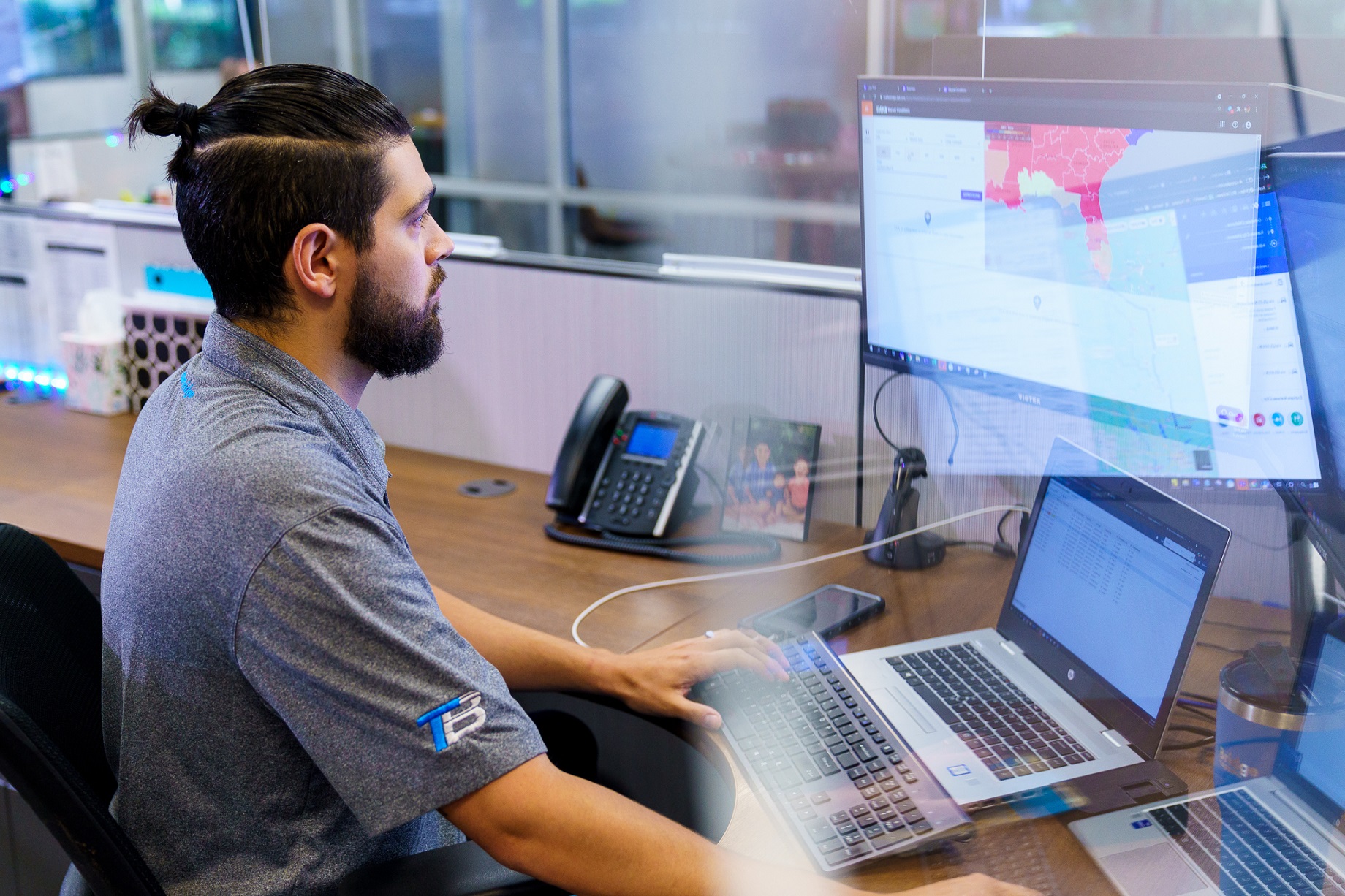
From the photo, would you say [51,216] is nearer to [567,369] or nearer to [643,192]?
[567,369]

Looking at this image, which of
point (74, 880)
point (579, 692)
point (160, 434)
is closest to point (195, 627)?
point (160, 434)

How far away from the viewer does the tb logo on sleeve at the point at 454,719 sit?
0.80 m

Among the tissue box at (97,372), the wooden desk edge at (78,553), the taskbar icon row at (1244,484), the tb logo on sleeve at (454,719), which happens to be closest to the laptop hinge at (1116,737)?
the taskbar icon row at (1244,484)

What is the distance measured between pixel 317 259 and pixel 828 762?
1.95 ft

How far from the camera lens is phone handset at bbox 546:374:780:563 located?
1.47 meters

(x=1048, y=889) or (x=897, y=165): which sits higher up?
(x=897, y=165)

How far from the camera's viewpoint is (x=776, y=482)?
59.6 inches

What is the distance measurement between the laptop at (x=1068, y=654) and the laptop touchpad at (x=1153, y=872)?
89mm

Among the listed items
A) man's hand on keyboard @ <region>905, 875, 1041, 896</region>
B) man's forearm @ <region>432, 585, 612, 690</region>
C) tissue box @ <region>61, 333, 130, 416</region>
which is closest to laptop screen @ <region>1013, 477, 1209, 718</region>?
man's hand on keyboard @ <region>905, 875, 1041, 896</region>

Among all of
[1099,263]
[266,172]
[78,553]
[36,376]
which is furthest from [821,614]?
[36,376]

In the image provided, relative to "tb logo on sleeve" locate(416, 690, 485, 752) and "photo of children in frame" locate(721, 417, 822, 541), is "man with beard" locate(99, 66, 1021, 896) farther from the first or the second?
"photo of children in frame" locate(721, 417, 822, 541)

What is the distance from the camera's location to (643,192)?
4.21 meters

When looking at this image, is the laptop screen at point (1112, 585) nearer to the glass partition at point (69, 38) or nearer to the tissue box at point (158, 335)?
the tissue box at point (158, 335)

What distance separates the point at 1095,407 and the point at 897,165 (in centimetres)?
35
